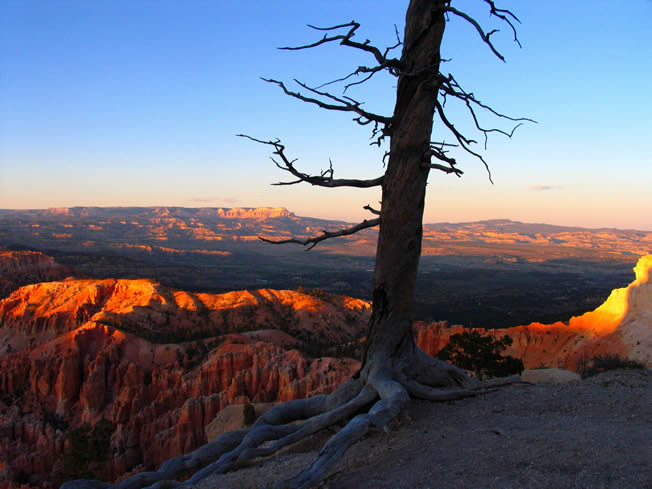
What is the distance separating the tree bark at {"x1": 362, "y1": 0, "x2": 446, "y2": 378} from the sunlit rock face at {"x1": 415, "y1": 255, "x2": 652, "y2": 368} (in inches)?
949

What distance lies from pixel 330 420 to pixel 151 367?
31.5 m

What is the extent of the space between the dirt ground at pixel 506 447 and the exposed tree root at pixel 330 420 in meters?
0.20

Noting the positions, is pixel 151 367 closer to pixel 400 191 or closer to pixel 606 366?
pixel 606 366

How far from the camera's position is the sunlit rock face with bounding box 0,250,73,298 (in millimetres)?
57031

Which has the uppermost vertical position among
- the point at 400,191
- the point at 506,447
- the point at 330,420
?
the point at 400,191

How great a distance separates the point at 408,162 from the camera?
17.3 feet

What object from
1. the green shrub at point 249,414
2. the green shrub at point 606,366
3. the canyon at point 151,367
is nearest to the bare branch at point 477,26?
the green shrub at point 606,366

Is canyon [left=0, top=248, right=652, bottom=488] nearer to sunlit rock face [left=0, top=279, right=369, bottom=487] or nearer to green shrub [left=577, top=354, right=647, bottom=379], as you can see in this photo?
sunlit rock face [left=0, top=279, right=369, bottom=487]

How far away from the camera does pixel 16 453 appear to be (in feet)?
78.6

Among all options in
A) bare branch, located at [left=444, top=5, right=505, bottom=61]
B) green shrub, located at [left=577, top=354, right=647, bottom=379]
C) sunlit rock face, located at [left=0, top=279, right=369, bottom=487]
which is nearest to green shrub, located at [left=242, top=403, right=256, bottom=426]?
sunlit rock face, located at [left=0, top=279, right=369, bottom=487]

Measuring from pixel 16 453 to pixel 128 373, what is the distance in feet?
25.3

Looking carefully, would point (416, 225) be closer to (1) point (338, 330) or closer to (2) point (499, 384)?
(2) point (499, 384)

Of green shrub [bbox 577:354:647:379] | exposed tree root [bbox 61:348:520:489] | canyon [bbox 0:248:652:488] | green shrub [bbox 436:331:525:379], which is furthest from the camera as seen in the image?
canyon [bbox 0:248:652:488]

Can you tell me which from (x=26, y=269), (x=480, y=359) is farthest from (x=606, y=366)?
(x=26, y=269)
